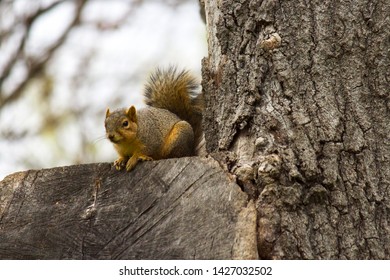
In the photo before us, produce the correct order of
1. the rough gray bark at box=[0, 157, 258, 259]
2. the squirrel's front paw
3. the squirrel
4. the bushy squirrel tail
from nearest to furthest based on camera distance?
1. the rough gray bark at box=[0, 157, 258, 259]
2. the squirrel's front paw
3. the squirrel
4. the bushy squirrel tail

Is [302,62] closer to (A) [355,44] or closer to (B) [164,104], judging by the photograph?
(A) [355,44]

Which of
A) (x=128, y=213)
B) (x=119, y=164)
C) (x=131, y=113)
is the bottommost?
(x=128, y=213)

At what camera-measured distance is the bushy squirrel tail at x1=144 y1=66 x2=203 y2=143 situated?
8.75ft

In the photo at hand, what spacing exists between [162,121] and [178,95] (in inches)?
5.1

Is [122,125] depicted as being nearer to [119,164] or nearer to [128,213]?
[119,164]

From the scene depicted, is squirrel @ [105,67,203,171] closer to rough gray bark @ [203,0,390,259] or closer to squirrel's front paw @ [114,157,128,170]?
squirrel's front paw @ [114,157,128,170]

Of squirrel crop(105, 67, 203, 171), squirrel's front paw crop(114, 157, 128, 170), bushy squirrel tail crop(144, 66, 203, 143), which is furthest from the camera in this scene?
bushy squirrel tail crop(144, 66, 203, 143)

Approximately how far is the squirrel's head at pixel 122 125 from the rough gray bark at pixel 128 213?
0.55 m

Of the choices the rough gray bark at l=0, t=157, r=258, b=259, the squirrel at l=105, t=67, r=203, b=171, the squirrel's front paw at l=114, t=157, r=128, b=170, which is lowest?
the rough gray bark at l=0, t=157, r=258, b=259

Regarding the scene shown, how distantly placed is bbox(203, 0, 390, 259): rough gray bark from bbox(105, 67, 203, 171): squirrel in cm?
47

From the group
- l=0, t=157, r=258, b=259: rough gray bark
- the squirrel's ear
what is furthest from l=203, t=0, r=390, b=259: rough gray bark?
the squirrel's ear

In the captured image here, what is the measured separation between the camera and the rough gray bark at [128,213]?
1677 millimetres

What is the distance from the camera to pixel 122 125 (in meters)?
2.52

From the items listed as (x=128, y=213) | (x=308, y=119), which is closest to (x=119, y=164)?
(x=128, y=213)
